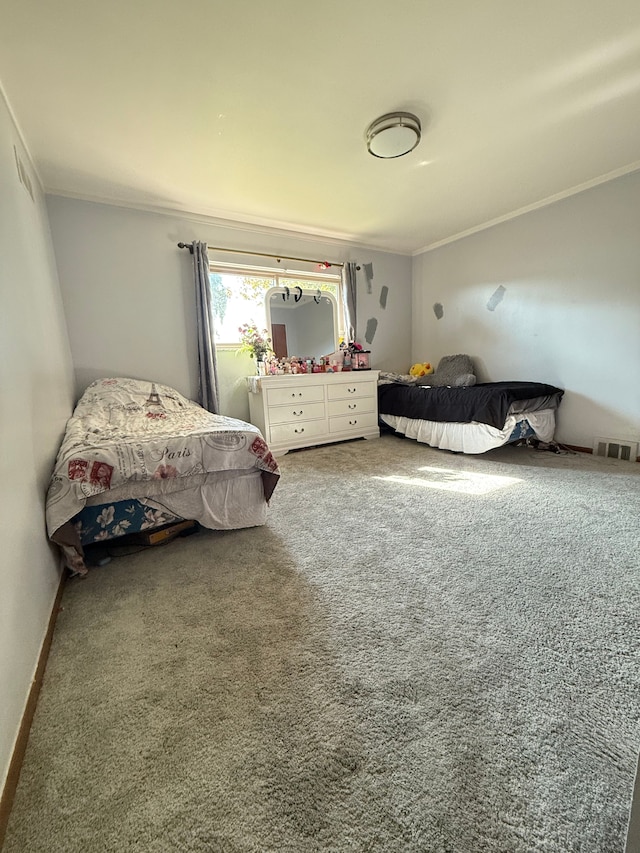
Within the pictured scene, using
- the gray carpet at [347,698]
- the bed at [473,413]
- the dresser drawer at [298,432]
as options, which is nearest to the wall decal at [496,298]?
the bed at [473,413]

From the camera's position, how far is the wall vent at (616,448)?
2.76 metres

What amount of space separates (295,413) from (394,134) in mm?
2221

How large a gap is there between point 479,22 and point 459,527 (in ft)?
7.57

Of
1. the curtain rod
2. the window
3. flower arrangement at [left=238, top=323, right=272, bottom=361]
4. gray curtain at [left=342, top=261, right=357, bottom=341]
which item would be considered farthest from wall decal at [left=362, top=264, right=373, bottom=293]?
flower arrangement at [left=238, top=323, right=272, bottom=361]

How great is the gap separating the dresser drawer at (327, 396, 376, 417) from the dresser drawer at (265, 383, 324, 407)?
176mm

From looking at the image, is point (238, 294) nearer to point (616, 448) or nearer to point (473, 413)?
point (473, 413)

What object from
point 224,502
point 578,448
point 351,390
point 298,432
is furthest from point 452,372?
point 224,502

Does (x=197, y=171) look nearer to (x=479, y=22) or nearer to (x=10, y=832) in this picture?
(x=479, y=22)

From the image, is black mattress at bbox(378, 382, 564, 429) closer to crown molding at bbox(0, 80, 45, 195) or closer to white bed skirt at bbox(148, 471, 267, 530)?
white bed skirt at bbox(148, 471, 267, 530)

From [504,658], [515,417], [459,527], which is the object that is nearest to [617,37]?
[515,417]

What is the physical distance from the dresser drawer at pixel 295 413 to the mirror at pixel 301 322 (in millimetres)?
718

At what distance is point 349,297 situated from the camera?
3.93 m

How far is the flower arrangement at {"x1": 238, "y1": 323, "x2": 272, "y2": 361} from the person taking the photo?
344cm

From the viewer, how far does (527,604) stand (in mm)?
1186
